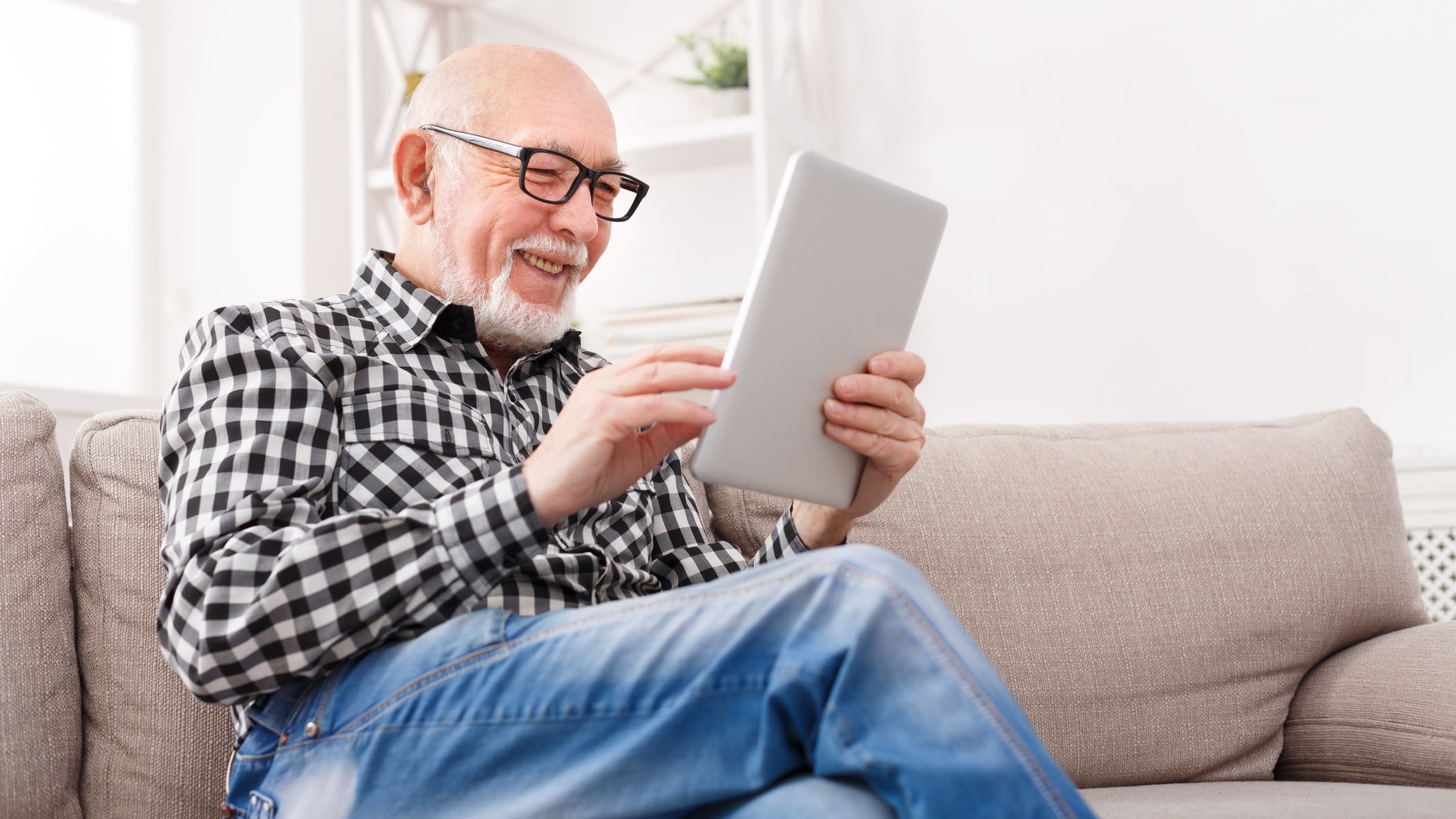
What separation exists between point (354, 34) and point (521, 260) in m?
1.46

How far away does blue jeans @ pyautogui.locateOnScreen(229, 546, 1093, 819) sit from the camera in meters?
0.77

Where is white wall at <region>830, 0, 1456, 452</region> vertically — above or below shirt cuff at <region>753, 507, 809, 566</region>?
above

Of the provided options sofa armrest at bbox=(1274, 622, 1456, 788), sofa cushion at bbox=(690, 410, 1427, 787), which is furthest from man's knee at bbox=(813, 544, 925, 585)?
sofa armrest at bbox=(1274, 622, 1456, 788)

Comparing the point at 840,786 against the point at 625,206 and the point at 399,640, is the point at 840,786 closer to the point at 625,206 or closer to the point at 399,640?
the point at 399,640

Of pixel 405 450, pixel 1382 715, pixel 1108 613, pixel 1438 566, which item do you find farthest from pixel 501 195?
pixel 1438 566

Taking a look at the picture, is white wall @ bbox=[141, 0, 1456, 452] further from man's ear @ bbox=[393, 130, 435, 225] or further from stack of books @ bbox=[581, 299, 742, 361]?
man's ear @ bbox=[393, 130, 435, 225]

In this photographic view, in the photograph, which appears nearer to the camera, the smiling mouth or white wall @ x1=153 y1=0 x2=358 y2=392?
the smiling mouth

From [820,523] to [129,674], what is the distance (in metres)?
0.72

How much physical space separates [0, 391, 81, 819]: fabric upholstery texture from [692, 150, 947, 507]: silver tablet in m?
0.68

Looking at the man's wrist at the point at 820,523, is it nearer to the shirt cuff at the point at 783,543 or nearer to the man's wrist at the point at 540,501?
the shirt cuff at the point at 783,543

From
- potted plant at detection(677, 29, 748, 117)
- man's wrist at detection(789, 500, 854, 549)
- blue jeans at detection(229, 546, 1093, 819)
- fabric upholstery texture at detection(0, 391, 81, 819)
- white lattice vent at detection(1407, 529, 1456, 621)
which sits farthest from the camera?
potted plant at detection(677, 29, 748, 117)

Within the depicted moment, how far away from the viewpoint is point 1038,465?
156 centimetres

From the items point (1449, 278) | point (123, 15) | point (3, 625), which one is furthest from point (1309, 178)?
point (123, 15)

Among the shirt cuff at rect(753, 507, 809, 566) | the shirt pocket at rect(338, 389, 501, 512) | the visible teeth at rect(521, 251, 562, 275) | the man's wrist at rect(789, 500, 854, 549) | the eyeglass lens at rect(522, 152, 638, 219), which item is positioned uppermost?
the eyeglass lens at rect(522, 152, 638, 219)
